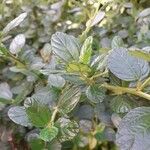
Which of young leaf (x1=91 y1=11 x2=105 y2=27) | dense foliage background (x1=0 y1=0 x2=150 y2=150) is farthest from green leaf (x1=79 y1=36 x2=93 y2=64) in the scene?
young leaf (x1=91 y1=11 x2=105 y2=27)

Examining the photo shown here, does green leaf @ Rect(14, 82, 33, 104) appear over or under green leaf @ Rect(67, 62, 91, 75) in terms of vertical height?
under

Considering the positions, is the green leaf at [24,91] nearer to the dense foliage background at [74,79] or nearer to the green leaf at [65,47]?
the dense foliage background at [74,79]

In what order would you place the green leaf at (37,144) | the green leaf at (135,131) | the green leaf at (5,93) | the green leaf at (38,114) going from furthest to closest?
the green leaf at (5,93) < the green leaf at (37,144) < the green leaf at (38,114) < the green leaf at (135,131)

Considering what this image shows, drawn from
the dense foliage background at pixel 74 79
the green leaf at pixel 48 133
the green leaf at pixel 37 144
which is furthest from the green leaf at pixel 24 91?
the green leaf at pixel 48 133

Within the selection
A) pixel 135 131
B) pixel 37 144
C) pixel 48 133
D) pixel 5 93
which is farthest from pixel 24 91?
pixel 135 131

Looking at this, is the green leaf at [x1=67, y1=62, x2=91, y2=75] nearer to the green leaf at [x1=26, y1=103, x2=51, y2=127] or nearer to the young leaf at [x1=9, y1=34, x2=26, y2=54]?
the green leaf at [x1=26, y1=103, x2=51, y2=127]

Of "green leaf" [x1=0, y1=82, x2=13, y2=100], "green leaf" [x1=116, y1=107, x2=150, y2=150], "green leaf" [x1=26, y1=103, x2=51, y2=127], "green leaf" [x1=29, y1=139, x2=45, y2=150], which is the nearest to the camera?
"green leaf" [x1=116, y1=107, x2=150, y2=150]

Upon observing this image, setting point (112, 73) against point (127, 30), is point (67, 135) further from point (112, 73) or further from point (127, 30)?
point (127, 30)

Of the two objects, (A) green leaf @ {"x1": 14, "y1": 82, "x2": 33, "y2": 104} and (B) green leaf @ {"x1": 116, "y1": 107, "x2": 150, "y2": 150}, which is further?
(A) green leaf @ {"x1": 14, "y1": 82, "x2": 33, "y2": 104}
